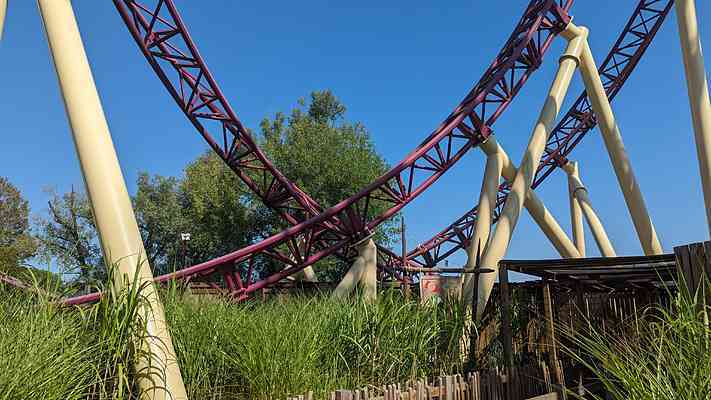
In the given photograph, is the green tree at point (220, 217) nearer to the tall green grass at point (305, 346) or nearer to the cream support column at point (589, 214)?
the cream support column at point (589, 214)

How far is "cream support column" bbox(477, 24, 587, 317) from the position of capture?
31.7 feet

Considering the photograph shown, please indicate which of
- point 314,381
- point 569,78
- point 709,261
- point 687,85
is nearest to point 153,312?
point 314,381

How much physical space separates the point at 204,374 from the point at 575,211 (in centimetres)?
1389

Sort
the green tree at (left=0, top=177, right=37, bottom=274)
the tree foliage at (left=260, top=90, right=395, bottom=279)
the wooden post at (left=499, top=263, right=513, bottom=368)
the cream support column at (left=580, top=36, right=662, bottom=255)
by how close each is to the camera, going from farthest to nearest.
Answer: the green tree at (left=0, top=177, right=37, bottom=274)
the tree foliage at (left=260, top=90, right=395, bottom=279)
the cream support column at (left=580, top=36, right=662, bottom=255)
the wooden post at (left=499, top=263, right=513, bottom=368)

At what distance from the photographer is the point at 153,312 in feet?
14.7

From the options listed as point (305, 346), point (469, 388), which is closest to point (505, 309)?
point (469, 388)

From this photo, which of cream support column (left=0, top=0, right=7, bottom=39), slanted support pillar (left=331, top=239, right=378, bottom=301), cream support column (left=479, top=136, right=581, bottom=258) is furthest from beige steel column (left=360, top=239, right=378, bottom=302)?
cream support column (left=0, top=0, right=7, bottom=39)

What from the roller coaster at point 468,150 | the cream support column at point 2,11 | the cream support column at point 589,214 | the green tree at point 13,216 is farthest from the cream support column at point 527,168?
the green tree at point 13,216

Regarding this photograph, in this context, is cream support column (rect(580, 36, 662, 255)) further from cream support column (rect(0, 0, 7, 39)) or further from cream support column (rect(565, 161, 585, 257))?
cream support column (rect(0, 0, 7, 39))

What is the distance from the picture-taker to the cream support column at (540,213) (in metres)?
12.2

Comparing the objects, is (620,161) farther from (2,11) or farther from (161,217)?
(161,217)

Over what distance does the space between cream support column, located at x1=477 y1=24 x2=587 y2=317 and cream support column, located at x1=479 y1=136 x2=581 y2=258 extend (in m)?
1.54

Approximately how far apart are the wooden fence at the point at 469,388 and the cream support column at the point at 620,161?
5.92 metres

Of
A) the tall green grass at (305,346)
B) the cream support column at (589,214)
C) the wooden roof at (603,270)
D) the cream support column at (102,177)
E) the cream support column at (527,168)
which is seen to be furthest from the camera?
the cream support column at (589,214)
